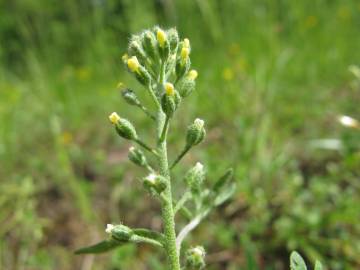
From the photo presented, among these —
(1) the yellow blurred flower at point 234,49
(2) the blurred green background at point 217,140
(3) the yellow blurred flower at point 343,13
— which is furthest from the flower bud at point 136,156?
(3) the yellow blurred flower at point 343,13

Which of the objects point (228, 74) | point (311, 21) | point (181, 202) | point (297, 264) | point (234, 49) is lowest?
point (297, 264)

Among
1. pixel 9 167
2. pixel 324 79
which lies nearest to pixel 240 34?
pixel 324 79

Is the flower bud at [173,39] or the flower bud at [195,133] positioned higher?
the flower bud at [173,39]

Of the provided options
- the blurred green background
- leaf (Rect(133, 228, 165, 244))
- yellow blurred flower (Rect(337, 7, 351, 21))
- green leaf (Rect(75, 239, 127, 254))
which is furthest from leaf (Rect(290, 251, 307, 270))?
yellow blurred flower (Rect(337, 7, 351, 21))

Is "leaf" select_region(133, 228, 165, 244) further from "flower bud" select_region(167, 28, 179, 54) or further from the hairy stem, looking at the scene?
"flower bud" select_region(167, 28, 179, 54)

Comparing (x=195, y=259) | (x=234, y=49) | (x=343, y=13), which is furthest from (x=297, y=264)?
(x=343, y=13)

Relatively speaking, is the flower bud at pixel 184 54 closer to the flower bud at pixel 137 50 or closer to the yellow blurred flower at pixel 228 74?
the flower bud at pixel 137 50

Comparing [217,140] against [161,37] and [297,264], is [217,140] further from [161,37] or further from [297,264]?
[297,264]
